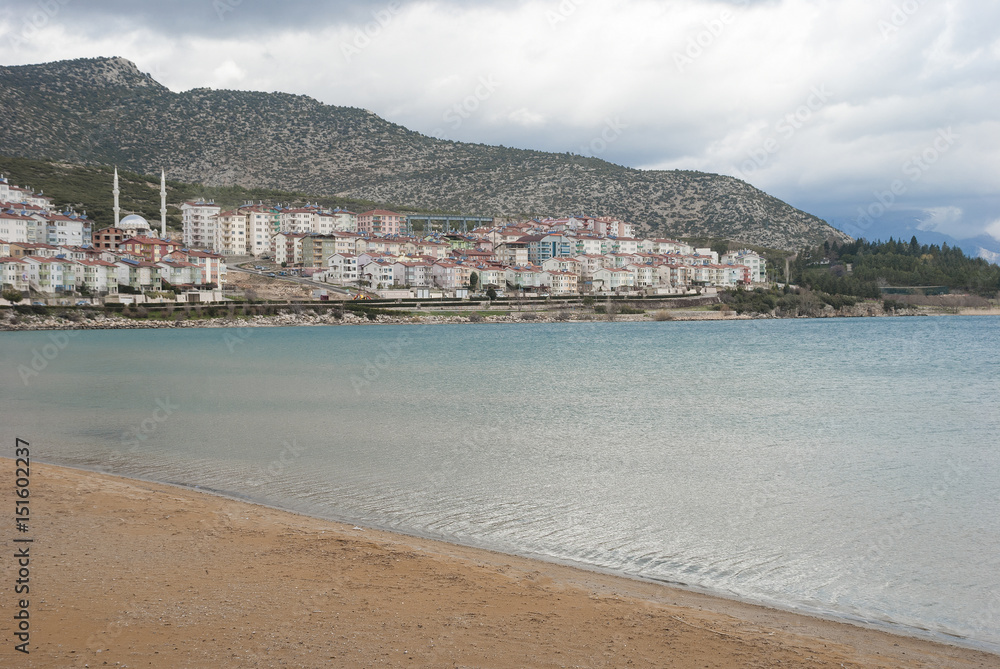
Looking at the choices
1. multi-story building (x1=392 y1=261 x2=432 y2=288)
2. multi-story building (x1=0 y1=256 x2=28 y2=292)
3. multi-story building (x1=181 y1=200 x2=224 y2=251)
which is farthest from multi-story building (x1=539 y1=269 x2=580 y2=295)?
multi-story building (x1=0 y1=256 x2=28 y2=292)

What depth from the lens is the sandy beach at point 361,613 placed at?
14.9ft

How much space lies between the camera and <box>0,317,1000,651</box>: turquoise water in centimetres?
691

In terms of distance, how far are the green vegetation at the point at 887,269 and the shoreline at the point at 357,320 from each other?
446 centimetres

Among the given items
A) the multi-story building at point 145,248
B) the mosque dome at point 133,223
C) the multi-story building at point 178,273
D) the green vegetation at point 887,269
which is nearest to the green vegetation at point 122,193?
the mosque dome at point 133,223

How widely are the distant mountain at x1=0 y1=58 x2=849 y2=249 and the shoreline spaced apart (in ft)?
158

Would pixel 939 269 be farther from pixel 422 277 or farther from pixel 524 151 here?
pixel 524 151

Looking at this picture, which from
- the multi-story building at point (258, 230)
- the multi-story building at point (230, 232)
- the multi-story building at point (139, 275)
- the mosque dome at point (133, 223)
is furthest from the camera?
the multi-story building at point (258, 230)

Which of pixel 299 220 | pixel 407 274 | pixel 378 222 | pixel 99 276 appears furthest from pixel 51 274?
pixel 378 222

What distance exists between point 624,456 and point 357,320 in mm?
49882

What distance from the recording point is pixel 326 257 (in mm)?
77938

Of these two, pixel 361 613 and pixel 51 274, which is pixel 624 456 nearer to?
pixel 361 613

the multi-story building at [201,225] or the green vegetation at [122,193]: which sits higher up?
the green vegetation at [122,193]

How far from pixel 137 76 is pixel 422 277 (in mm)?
97853

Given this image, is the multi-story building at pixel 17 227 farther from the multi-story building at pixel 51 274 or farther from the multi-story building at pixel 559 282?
the multi-story building at pixel 559 282
